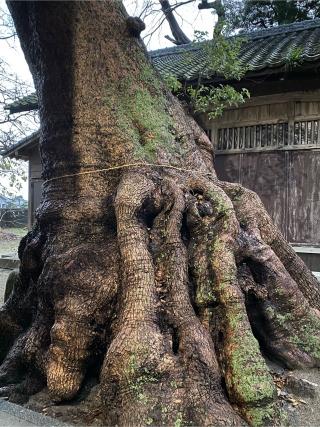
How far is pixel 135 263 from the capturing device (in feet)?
9.15

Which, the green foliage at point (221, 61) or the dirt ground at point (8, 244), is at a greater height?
the green foliage at point (221, 61)

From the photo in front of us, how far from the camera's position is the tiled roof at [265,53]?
20.5 feet

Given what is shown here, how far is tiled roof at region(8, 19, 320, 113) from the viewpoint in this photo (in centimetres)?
625

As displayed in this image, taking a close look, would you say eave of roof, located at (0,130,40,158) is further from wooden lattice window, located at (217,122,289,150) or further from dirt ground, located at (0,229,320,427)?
dirt ground, located at (0,229,320,427)

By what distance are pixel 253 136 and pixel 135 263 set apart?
5.22 metres

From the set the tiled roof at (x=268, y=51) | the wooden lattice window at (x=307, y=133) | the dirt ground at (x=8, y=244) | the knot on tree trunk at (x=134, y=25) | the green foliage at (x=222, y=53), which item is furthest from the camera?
the dirt ground at (x=8, y=244)

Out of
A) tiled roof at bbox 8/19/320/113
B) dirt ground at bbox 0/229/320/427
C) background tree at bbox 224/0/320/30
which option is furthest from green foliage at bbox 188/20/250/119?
background tree at bbox 224/0/320/30

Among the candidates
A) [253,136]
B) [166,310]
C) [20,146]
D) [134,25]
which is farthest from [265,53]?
[166,310]

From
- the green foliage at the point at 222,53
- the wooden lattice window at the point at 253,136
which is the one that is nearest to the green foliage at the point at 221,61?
the green foliage at the point at 222,53

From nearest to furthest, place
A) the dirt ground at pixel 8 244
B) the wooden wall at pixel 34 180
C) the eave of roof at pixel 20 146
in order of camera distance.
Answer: the dirt ground at pixel 8 244
the eave of roof at pixel 20 146
the wooden wall at pixel 34 180

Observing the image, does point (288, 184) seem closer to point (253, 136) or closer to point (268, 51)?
point (253, 136)

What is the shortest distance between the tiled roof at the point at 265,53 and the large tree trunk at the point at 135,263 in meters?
2.84

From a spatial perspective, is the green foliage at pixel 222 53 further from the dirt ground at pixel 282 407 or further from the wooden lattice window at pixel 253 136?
the dirt ground at pixel 282 407

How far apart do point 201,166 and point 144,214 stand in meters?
0.89
